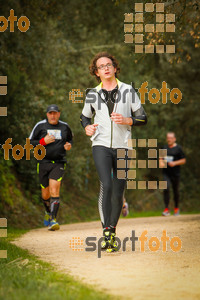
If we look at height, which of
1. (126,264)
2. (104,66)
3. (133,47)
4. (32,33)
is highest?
(32,33)

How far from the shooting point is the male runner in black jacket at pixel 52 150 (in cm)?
1185

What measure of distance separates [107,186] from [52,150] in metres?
4.34

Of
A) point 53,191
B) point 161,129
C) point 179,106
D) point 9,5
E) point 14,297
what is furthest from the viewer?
point 179,106

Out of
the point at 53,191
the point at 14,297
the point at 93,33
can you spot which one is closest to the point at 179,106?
the point at 93,33

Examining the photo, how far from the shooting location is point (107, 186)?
774cm

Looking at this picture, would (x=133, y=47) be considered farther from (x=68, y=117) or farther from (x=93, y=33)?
(x=93, y=33)

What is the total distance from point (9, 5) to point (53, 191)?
18.1 ft

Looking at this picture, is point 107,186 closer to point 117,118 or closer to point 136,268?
point 117,118

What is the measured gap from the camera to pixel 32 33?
54.1 feet
